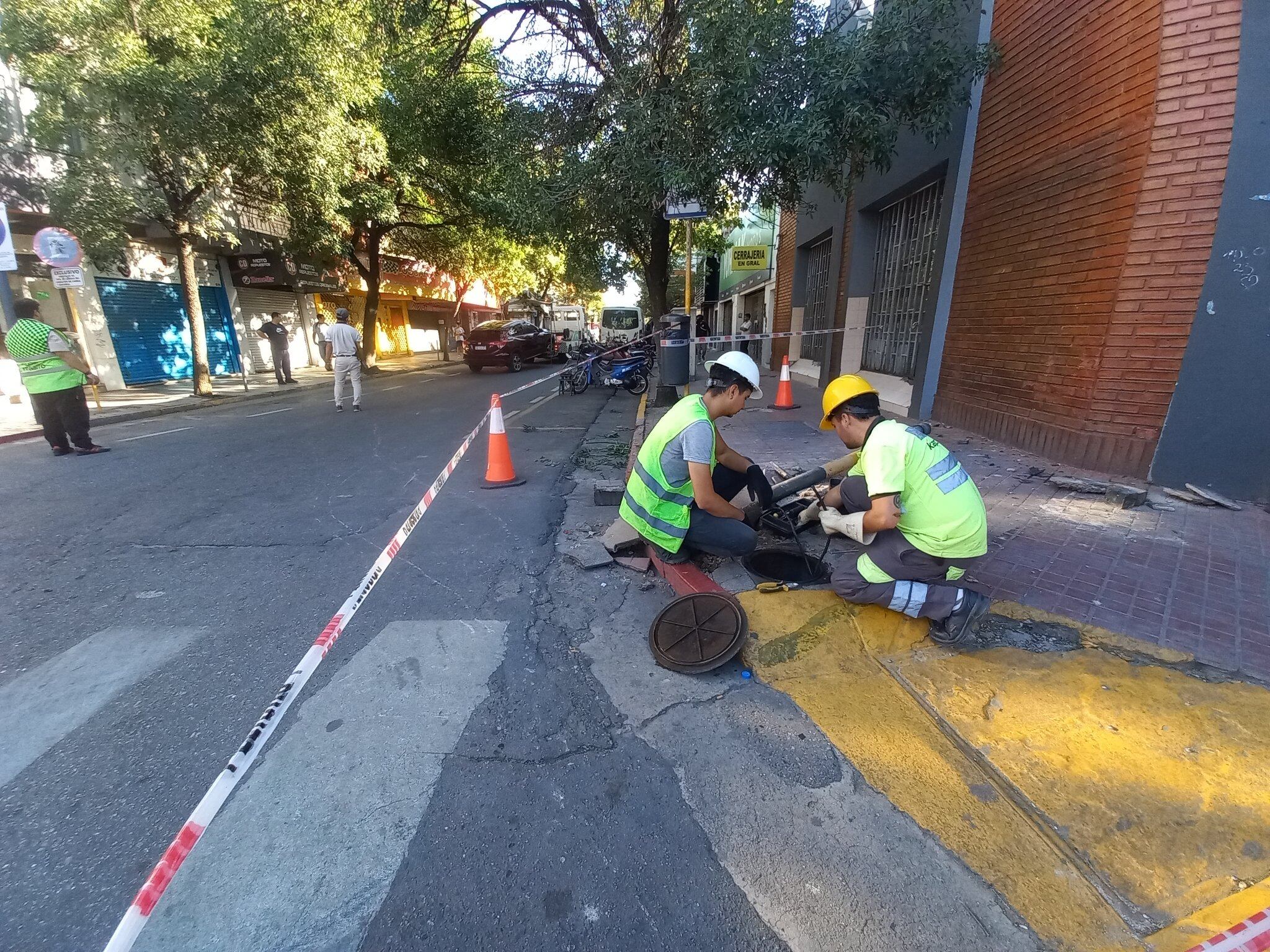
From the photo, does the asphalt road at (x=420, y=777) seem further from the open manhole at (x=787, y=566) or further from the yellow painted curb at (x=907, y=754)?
the open manhole at (x=787, y=566)

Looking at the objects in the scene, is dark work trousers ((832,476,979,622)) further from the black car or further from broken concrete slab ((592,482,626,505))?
the black car

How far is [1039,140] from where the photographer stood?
18.7ft

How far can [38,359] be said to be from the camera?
670 centimetres

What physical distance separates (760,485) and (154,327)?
18.3m

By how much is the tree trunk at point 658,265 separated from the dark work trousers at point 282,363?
10.6 m

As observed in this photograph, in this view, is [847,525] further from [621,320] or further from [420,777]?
[621,320]

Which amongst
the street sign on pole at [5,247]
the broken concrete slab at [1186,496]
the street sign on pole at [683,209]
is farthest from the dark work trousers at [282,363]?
the broken concrete slab at [1186,496]

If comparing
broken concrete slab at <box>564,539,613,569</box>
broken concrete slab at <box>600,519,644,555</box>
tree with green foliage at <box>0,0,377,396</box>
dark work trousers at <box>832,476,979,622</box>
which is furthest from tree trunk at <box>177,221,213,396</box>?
dark work trousers at <box>832,476,979,622</box>

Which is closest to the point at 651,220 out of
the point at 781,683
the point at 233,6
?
the point at 233,6

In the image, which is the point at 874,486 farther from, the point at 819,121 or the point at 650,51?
the point at 650,51

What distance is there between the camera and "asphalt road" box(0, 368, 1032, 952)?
5.30ft

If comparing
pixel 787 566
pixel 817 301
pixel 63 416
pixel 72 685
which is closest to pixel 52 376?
pixel 63 416

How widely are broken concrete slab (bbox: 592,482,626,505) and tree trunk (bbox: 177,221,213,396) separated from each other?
1226 centimetres

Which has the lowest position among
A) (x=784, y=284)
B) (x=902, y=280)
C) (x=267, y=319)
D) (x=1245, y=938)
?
(x=1245, y=938)
